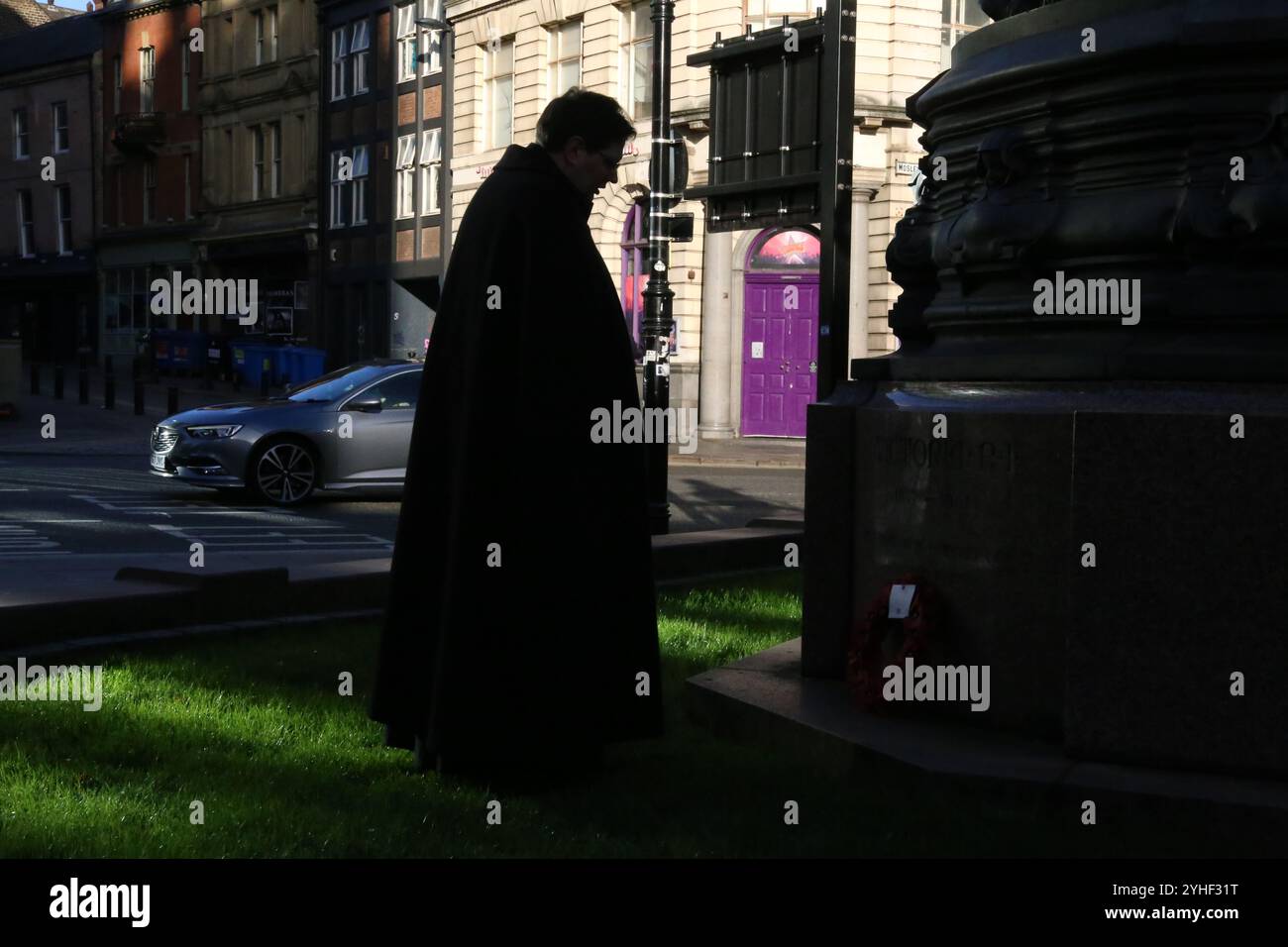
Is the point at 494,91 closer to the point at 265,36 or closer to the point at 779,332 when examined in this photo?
the point at 779,332

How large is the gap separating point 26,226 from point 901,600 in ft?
187

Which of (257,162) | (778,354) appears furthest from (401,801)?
(257,162)

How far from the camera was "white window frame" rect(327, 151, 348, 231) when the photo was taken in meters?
43.9

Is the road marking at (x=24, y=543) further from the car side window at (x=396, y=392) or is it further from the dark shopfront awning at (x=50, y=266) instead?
the dark shopfront awning at (x=50, y=266)

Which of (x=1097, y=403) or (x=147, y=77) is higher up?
(x=147, y=77)

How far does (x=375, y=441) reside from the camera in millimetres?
16047

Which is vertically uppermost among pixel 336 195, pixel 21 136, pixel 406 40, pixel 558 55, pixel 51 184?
pixel 406 40

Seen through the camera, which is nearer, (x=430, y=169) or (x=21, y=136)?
(x=430, y=169)

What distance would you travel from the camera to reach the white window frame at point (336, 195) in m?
43.9

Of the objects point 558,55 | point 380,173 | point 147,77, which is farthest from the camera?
point 147,77

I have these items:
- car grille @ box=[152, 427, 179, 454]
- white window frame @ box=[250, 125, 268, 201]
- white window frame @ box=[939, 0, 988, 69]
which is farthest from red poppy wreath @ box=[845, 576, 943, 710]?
white window frame @ box=[250, 125, 268, 201]

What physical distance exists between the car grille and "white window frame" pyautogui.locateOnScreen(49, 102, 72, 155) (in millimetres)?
42672
